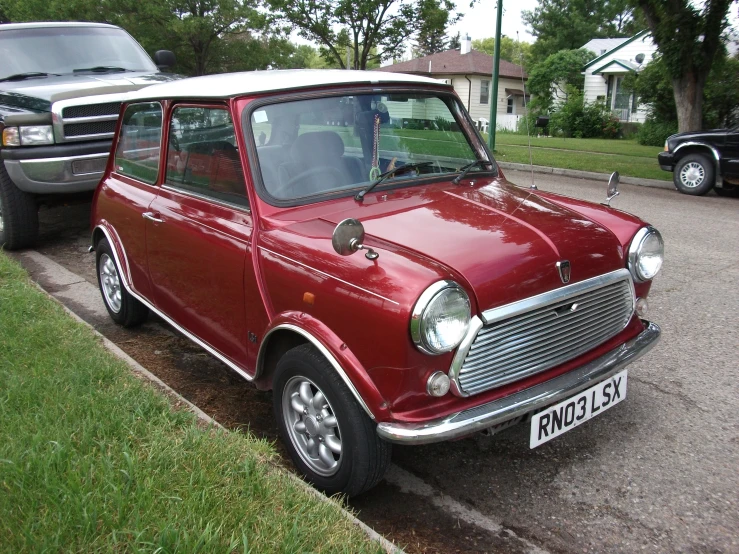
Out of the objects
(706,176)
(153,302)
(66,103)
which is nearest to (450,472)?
(153,302)

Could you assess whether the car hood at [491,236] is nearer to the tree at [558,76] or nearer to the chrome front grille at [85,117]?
the chrome front grille at [85,117]

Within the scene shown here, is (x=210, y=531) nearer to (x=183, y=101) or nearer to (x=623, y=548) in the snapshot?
(x=623, y=548)

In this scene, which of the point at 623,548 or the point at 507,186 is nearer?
the point at 623,548

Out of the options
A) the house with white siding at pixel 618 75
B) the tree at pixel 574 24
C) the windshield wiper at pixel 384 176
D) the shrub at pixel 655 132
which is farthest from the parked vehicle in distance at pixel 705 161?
the tree at pixel 574 24

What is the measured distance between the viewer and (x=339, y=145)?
11.7 feet

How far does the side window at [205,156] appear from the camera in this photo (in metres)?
3.53

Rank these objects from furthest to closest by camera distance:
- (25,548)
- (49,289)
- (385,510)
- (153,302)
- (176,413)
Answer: (49,289)
(153,302)
(176,413)
(385,510)
(25,548)

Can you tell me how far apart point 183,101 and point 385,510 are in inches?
105

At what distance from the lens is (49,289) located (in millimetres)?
6129

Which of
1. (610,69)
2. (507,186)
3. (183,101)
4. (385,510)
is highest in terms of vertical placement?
(610,69)

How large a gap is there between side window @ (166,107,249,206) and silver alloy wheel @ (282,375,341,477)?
1.05m

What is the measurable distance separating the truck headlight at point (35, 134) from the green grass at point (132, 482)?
13.4ft

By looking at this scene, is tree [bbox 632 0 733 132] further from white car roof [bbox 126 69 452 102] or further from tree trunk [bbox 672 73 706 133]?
white car roof [bbox 126 69 452 102]

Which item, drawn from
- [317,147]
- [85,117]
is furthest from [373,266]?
[85,117]
